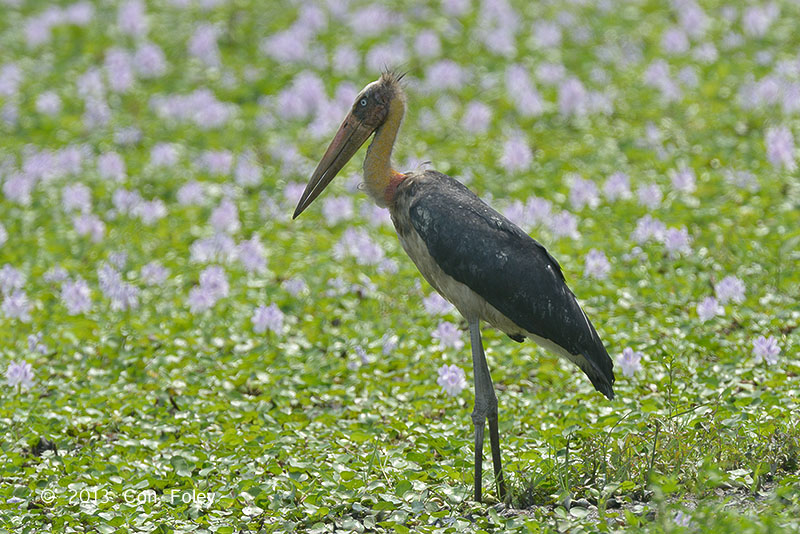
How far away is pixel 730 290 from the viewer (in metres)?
6.25

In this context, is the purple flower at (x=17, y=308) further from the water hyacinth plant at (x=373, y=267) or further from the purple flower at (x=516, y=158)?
the purple flower at (x=516, y=158)

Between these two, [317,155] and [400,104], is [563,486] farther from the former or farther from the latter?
[317,155]

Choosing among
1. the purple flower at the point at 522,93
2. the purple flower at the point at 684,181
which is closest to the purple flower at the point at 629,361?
the purple flower at the point at 684,181

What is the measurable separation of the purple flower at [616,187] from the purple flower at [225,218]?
280cm

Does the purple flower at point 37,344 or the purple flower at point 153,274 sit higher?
the purple flower at point 153,274

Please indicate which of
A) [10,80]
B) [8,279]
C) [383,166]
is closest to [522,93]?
[383,166]

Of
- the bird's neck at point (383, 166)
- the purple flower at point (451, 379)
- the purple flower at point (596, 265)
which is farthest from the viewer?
the purple flower at point (596, 265)

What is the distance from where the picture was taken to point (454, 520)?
4.56 metres

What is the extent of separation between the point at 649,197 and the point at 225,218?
3114 mm

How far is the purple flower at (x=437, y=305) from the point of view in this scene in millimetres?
6520

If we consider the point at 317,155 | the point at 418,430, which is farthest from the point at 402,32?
the point at 418,430

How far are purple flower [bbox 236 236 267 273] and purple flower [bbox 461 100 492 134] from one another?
2.73 m

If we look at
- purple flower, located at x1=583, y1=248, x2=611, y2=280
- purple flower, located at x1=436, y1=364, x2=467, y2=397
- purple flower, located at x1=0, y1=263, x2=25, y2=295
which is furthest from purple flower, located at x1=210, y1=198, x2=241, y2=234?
purple flower, located at x1=436, y1=364, x2=467, y2=397

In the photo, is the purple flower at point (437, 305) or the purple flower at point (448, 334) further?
the purple flower at point (437, 305)
